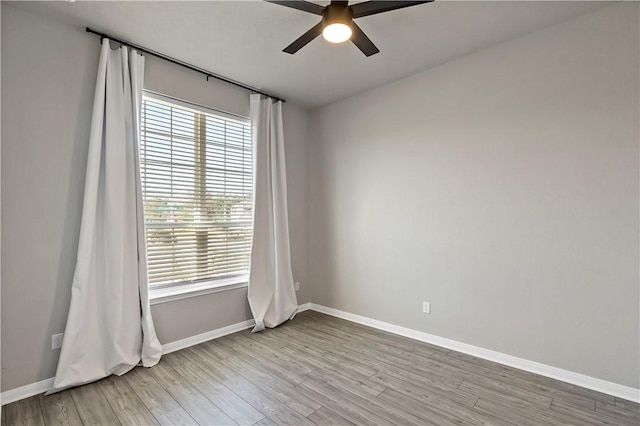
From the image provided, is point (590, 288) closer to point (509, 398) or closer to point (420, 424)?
point (509, 398)

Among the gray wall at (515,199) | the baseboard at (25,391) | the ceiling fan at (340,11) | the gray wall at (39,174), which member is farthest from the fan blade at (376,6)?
the baseboard at (25,391)

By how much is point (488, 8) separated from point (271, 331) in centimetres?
370

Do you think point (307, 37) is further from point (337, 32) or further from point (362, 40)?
point (362, 40)

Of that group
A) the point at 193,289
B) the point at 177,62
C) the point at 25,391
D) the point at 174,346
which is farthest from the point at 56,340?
the point at 177,62

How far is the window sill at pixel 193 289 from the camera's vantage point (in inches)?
120

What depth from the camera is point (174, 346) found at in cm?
313

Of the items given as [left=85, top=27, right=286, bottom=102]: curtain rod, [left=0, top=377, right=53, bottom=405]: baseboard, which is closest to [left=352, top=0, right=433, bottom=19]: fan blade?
[left=85, top=27, right=286, bottom=102]: curtain rod

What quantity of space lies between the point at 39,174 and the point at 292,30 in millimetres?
2306

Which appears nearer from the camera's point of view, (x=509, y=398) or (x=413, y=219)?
(x=509, y=398)

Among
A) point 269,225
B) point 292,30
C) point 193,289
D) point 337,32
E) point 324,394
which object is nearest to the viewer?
point 337,32

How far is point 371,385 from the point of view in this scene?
8.11 feet

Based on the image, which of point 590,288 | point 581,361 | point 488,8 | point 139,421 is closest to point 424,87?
point 488,8

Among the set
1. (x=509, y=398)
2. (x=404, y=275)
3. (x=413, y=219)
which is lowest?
(x=509, y=398)

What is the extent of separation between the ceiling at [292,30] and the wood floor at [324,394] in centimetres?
290
